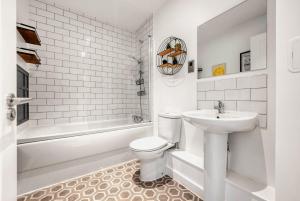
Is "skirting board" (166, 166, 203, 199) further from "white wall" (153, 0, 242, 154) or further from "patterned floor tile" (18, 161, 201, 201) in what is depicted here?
"white wall" (153, 0, 242, 154)

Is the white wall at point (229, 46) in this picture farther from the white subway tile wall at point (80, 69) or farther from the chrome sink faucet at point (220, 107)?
the white subway tile wall at point (80, 69)

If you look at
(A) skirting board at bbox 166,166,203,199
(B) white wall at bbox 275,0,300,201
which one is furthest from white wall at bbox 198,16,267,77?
(A) skirting board at bbox 166,166,203,199

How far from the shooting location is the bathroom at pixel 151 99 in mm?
779

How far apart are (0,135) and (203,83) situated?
1687 millimetres

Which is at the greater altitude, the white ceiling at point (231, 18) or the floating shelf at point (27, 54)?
the white ceiling at point (231, 18)

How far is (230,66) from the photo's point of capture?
1402mm

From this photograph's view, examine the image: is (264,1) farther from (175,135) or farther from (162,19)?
(175,135)

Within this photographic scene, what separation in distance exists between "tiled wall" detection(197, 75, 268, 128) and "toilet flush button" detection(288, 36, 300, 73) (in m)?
0.44

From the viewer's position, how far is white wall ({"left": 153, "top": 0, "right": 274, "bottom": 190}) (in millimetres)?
1163

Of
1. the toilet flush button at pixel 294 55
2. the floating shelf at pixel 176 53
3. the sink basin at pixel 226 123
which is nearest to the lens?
the toilet flush button at pixel 294 55

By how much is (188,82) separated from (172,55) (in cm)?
49

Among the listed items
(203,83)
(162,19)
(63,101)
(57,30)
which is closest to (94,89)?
(63,101)

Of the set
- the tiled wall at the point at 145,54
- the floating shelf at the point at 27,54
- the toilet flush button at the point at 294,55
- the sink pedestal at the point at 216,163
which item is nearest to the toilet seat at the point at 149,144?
the sink pedestal at the point at 216,163

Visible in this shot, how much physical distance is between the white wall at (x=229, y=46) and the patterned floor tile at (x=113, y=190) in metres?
1.39
